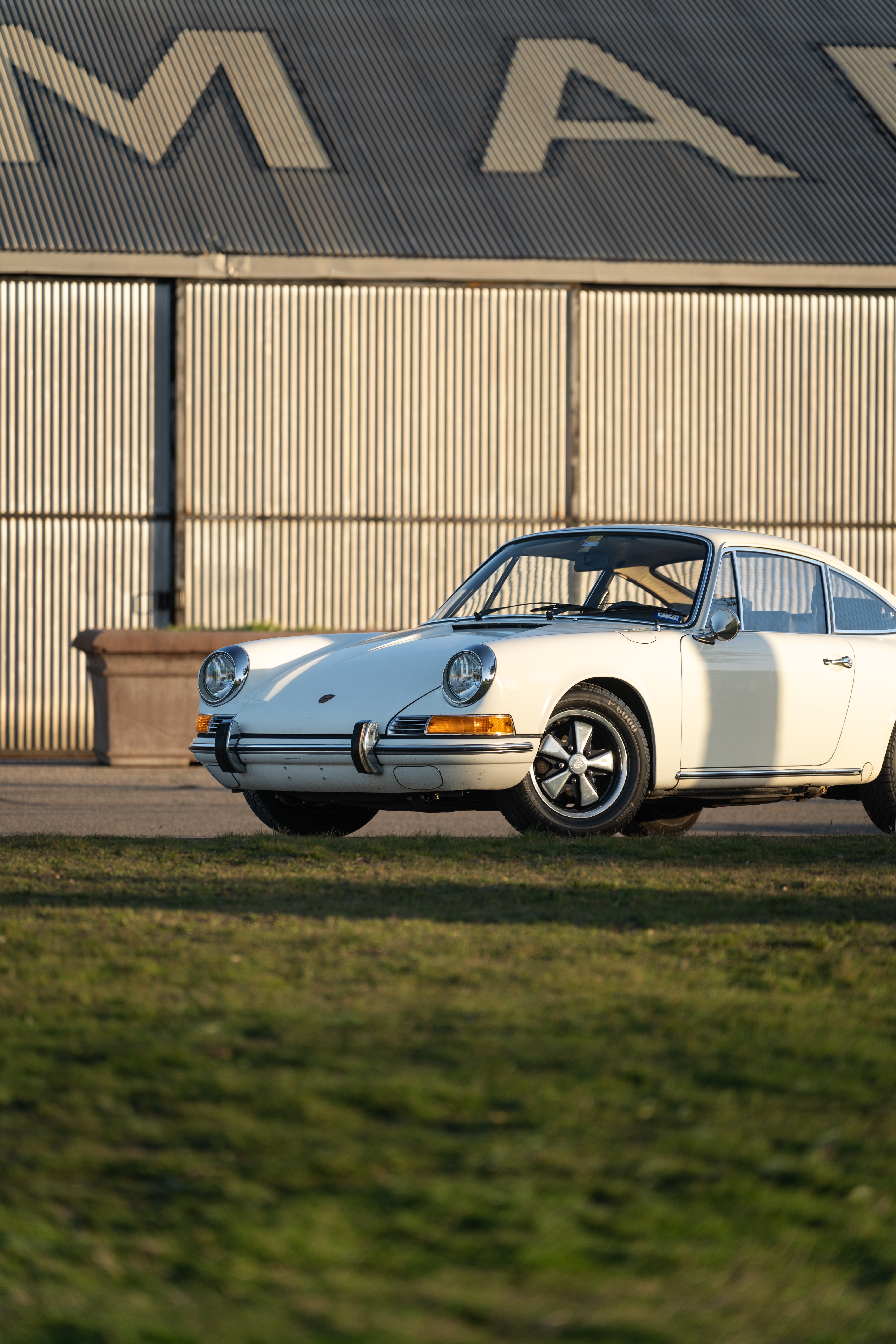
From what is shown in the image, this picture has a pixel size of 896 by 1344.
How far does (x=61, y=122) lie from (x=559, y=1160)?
17.7m

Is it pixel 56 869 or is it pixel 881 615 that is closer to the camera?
pixel 56 869

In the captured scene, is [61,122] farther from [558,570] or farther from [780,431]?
[558,570]

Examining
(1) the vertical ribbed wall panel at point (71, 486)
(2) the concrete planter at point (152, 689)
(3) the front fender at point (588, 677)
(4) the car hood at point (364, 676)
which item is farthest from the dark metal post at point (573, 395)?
(3) the front fender at point (588, 677)

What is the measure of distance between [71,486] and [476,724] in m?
11.1

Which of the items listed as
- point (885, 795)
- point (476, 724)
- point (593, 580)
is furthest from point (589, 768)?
point (885, 795)

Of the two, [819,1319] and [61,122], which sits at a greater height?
[61,122]

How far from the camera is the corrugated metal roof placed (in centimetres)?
1675

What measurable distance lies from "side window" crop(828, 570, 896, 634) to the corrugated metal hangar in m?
9.17

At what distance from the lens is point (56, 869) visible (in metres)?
5.48

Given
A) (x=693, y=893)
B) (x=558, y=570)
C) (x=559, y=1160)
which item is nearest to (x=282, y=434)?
(x=558, y=570)

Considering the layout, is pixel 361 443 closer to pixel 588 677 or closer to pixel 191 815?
pixel 191 815

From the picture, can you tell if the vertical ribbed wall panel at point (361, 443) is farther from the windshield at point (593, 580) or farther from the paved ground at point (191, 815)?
the windshield at point (593, 580)

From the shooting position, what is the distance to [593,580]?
7355 millimetres

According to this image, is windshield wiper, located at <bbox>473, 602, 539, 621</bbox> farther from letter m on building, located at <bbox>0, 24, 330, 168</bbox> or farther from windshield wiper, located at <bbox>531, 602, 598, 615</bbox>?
letter m on building, located at <bbox>0, 24, 330, 168</bbox>
